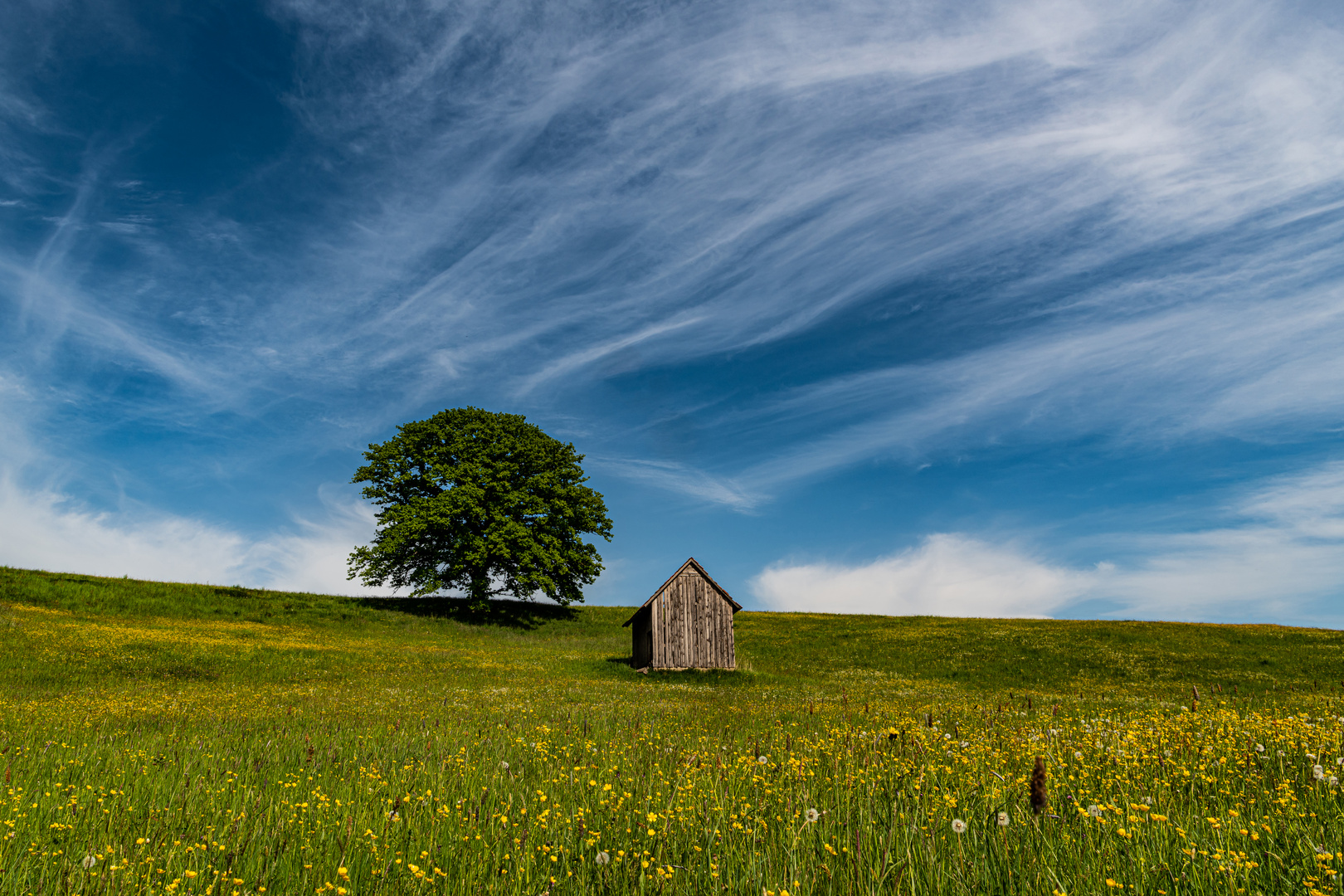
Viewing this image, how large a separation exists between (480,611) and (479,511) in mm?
9274

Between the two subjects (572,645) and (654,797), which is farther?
(572,645)

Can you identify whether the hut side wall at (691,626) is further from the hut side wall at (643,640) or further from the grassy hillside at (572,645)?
the grassy hillside at (572,645)

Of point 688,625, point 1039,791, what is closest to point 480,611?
point 688,625

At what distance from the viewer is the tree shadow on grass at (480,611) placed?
58.4 m

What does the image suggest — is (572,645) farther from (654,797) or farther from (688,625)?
(654,797)

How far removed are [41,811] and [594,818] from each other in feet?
17.2

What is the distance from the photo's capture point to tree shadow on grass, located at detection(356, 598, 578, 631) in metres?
58.4

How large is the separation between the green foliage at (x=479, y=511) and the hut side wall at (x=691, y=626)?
794 inches

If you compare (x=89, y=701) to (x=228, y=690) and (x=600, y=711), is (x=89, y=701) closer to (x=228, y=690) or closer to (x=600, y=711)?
(x=228, y=690)

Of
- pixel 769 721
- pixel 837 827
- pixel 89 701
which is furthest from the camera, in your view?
pixel 89 701

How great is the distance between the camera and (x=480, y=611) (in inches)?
2335

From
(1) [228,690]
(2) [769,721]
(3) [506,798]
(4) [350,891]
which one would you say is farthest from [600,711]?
Result: (1) [228,690]

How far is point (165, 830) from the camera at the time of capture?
5.66m

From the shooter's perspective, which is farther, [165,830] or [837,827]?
[165,830]
